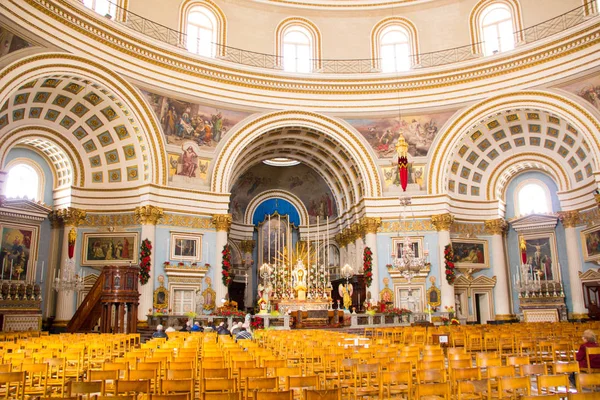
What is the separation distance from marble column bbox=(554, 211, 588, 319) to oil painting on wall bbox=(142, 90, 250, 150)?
18252 mm

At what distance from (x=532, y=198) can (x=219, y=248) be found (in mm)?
18636

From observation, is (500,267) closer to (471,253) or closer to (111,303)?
(471,253)

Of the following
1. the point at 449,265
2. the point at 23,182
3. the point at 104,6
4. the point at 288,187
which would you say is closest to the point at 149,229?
the point at 23,182

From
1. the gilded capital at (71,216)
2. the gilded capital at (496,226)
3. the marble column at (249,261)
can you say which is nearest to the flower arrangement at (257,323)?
the gilded capital at (71,216)

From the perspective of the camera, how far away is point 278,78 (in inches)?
1222

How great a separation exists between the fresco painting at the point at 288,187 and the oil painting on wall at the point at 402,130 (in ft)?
28.9

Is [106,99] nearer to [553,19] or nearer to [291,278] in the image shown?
[291,278]

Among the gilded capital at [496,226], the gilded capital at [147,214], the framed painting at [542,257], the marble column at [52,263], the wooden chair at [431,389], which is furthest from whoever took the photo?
the gilded capital at [496,226]

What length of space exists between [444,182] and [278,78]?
10.9 m

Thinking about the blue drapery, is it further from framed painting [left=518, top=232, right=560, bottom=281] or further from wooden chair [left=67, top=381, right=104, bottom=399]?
wooden chair [left=67, top=381, right=104, bottom=399]

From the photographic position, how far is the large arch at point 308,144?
29.9 m

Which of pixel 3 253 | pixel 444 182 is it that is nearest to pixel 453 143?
pixel 444 182

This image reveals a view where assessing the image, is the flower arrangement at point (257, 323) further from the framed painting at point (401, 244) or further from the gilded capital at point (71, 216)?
the gilded capital at point (71, 216)

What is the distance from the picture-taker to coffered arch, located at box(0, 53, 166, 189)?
2412 centimetres
